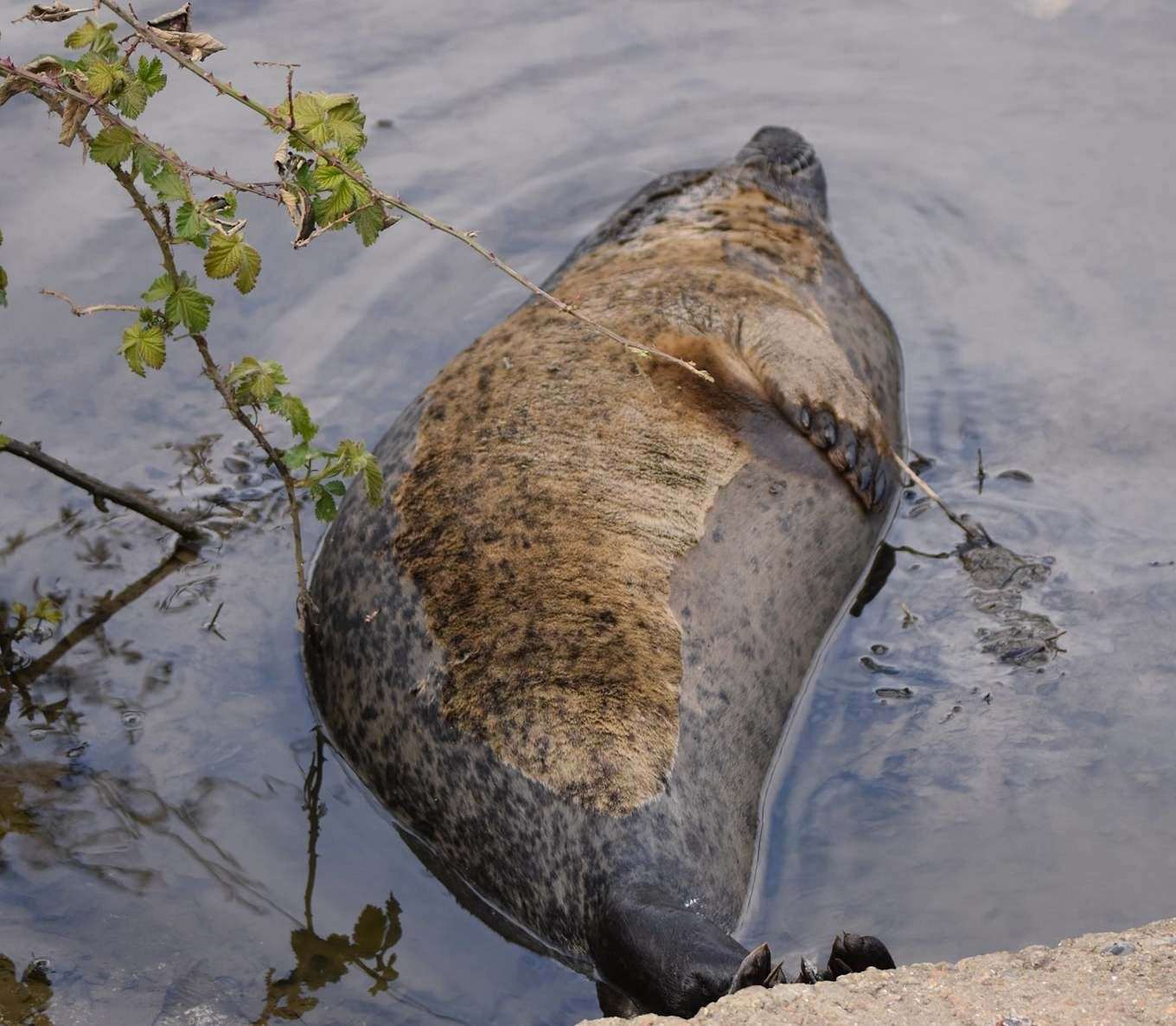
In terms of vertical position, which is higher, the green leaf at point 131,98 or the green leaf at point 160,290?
the green leaf at point 131,98

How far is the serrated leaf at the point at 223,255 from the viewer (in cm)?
381

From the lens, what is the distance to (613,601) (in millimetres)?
4332

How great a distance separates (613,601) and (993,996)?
1.63 metres

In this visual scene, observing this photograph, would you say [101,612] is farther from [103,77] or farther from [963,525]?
[963,525]

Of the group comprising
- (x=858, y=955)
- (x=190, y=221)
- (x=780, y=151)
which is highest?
(x=190, y=221)

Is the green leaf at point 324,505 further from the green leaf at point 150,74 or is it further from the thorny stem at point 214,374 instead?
the green leaf at point 150,74

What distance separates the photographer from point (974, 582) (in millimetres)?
5383

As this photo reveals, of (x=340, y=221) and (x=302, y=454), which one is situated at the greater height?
(x=340, y=221)

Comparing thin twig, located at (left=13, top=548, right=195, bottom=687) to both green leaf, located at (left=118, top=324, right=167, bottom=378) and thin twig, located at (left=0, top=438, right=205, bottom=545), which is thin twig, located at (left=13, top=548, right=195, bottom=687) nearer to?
thin twig, located at (left=0, top=438, right=205, bottom=545)

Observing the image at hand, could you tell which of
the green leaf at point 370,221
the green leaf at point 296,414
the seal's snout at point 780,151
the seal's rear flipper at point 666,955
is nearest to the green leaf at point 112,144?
the green leaf at point 370,221

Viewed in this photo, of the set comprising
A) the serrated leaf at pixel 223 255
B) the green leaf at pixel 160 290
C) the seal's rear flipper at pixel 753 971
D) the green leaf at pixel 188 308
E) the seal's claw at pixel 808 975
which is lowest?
the seal's claw at pixel 808 975

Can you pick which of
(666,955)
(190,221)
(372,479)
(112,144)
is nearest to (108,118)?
(112,144)

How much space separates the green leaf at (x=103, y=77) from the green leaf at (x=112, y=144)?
90mm

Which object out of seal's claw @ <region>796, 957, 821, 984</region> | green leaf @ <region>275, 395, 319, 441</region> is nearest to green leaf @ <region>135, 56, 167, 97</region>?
green leaf @ <region>275, 395, 319, 441</region>
